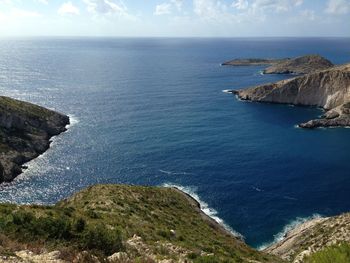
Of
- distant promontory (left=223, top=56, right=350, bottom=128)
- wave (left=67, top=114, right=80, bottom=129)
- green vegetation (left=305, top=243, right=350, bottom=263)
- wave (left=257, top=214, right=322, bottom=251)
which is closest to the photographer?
green vegetation (left=305, top=243, right=350, bottom=263)

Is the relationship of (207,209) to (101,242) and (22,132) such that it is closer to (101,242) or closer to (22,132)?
(101,242)

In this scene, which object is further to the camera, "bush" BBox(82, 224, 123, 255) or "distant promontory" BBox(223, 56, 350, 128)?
"distant promontory" BBox(223, 56, 350, 128)

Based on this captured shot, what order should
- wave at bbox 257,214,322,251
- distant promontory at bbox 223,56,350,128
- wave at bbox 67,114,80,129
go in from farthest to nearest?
distant promontory at bbox 223,56,350,128 → wave at bbox 67,114,80,129 → wave at bbox 257,214,322,251

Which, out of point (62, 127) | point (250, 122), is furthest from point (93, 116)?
point (250, 122)

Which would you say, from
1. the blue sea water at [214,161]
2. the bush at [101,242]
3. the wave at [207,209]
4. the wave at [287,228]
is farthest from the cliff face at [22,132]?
the bush at [101,242]

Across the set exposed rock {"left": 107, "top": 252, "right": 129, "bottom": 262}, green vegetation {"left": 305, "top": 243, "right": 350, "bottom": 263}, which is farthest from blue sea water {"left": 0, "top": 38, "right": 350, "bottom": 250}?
green vegetation {"left": 305, "top": 243, "right": 350, "bottom": 263}

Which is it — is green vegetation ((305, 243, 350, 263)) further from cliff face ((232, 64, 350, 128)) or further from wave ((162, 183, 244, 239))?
cliff face ((232, 64, 350, 128))
